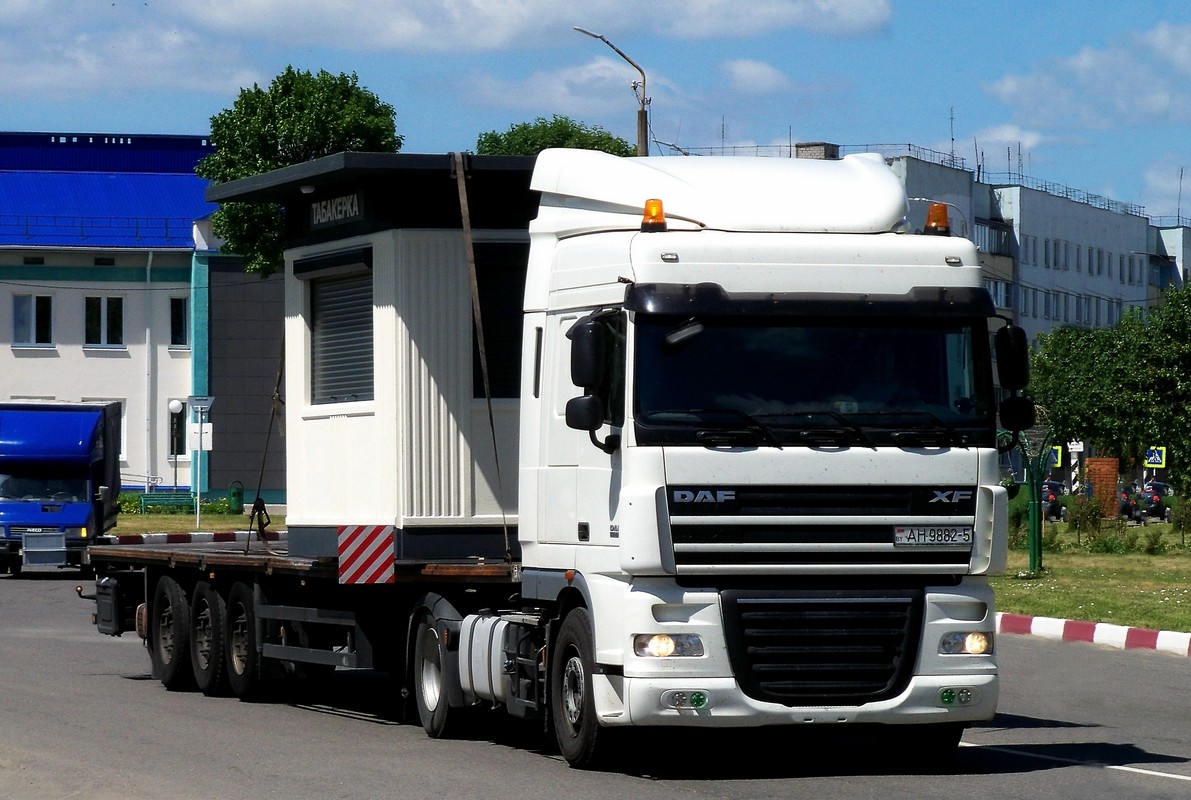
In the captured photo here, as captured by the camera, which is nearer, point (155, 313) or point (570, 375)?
point (570, 375)

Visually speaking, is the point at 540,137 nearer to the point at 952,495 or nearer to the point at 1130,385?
the point at 1130,385

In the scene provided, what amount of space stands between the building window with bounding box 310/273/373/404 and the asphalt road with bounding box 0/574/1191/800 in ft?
7.94

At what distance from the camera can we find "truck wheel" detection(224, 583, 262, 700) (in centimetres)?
1530

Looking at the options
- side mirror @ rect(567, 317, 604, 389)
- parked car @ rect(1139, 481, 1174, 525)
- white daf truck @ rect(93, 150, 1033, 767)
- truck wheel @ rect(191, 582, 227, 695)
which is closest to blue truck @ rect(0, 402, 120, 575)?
truck wheel @ rect(191, 582, 227, 695)

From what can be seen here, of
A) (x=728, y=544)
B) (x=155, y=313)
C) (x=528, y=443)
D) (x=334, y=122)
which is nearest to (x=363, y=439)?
(x=528, y=443)

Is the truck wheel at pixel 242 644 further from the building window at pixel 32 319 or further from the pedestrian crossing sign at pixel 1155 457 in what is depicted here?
the building window at pixel 32 319

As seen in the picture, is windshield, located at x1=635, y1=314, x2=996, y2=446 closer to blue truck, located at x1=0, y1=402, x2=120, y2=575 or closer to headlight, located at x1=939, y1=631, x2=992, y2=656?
headlight, located at x1=939, y1=631, x2=992, y2=656

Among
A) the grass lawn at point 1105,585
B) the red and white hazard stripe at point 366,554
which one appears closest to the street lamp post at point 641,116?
the grass lawn at point 1105,585

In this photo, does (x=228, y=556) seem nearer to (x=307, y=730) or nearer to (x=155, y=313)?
(x=307, y=730)

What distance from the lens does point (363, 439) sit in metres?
14.2

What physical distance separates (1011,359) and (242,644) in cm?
735

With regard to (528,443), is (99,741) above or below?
below

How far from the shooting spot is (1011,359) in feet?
35.4

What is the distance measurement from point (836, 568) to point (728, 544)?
2.00 ft
